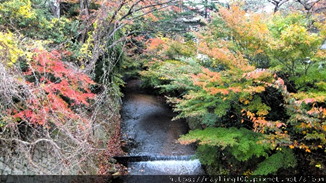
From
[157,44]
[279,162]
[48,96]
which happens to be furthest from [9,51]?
[157,44]

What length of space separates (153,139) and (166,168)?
204cm

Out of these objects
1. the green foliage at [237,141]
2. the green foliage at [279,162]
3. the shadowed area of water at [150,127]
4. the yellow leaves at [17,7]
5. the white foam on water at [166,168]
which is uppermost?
the yellow leaves at [17,7]

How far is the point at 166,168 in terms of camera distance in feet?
24.7

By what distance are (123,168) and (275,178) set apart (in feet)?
15.3

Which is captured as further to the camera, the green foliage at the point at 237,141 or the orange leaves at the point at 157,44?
the orange leaves at the point at 157,44

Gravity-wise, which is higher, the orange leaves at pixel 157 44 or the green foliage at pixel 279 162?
the orange leaves at pixel 157 44

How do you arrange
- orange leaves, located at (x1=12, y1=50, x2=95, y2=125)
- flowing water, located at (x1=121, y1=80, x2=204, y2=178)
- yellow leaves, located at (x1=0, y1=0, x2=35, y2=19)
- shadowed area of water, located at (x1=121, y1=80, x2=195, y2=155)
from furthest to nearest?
shadowed area of water, located at (x1=121, y1=80, x2=195, y2=155) → flowing water, located at (x1=121, y1=80, x2=204, y2=178) → yellow leaves, located at (x1=0, y1=0, x2=35, y2=19) → orange leaves, located at (x1=12, y1=50, x2=95, y2=125)

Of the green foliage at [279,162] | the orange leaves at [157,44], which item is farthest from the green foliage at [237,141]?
the orange leaves at [157,44]

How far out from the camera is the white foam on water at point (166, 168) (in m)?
7.32

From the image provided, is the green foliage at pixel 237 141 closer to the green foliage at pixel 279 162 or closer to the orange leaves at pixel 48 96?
the green foliage at pixel 279 162

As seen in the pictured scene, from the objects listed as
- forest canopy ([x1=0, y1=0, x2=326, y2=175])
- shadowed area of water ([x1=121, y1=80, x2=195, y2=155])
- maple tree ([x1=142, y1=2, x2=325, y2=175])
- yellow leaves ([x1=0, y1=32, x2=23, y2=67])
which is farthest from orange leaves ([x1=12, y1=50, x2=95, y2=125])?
shadowed area of water ([x1=121, y1=80, x2=195, y2=155])

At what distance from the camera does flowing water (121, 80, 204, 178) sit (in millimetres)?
7543

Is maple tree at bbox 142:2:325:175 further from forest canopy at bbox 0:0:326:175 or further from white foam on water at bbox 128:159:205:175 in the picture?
white foam on water at bbox 128:159:205:175

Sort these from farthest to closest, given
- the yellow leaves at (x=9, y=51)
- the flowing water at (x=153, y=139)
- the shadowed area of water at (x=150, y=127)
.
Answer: the shadowed area of water at (x=150, y=127)
the flowing water at (x=153, y=139)
the yellow leaves at (x=9, y=51)
